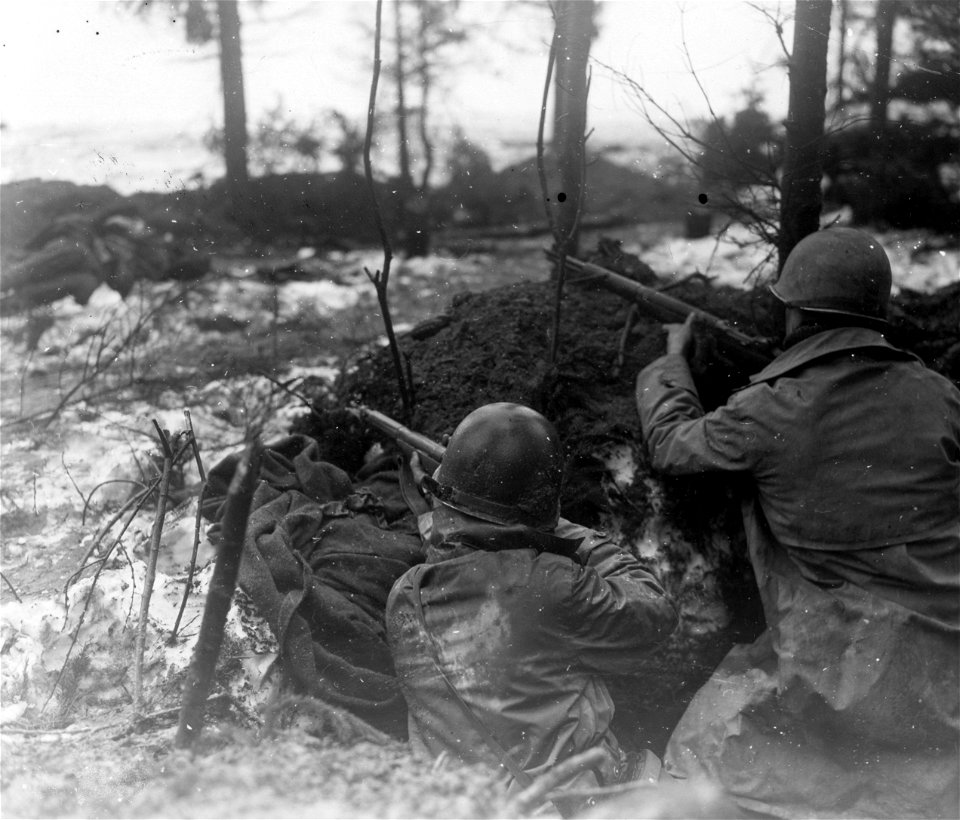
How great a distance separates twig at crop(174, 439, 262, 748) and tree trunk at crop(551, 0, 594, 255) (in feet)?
8.62

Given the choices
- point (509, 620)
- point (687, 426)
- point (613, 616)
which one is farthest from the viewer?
point (687, 426)

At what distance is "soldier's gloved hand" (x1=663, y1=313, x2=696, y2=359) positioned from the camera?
384cm

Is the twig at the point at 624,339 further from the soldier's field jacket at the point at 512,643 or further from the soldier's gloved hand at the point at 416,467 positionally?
the soldier's field jacket at the point at 512,643

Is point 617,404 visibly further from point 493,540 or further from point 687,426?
point 493,540

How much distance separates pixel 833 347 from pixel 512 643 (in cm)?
160

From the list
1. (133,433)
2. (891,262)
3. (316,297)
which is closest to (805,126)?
(891,262)

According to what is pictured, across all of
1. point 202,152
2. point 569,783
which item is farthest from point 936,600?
point 202,152

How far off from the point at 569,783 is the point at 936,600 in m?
1.45

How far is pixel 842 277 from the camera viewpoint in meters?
3.23

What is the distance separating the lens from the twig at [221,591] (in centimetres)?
189

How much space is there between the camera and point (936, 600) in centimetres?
298

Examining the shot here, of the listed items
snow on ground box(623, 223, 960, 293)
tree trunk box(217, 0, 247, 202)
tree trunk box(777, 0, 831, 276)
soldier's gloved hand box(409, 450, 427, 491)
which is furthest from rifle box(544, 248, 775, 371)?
tree trunk box(217, 0, 247, 202)

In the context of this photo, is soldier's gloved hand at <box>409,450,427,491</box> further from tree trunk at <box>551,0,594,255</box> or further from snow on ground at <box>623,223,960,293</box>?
snow on ground at <box>623,223,960,293</box>

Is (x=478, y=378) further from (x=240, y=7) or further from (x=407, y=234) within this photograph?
(x=407, y=234)
